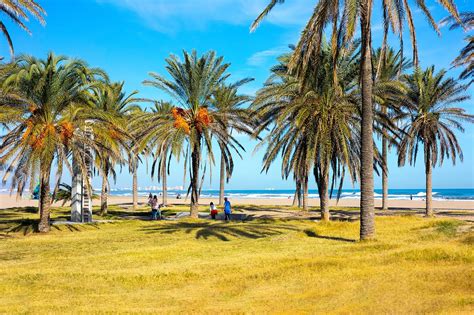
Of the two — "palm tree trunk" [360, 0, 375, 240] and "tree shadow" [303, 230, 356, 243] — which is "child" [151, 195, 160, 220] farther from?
"palm tree trunk" [360, 0, 375, 240]

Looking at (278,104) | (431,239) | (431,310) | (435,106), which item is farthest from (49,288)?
(435,106)

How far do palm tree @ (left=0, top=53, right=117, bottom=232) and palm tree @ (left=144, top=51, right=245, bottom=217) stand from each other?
5.46 meters

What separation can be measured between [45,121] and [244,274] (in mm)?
13348

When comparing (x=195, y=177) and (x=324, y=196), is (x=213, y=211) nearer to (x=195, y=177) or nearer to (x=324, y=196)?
(x=195, y=177)

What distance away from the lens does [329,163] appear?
20797mm

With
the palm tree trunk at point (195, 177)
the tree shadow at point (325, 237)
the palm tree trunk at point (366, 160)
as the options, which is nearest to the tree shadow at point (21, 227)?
the palm tree trunk at point (195, 177)

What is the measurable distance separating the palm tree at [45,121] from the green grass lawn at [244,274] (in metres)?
3.33

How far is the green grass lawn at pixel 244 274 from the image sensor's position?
6.98m

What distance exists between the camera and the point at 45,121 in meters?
19.0

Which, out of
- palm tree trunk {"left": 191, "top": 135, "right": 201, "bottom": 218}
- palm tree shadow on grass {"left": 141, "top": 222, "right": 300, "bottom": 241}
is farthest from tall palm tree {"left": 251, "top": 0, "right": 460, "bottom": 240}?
palm tree trunk {"left": 191, "top": 135, "right": 201, "bottom": 218}

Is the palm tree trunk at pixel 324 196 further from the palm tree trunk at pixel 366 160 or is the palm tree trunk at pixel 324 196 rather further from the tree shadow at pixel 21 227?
the tree shadow at pixel 21 227

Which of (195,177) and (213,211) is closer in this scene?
(195,177)

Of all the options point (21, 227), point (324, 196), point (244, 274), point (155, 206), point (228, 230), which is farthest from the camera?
point (155, 206)

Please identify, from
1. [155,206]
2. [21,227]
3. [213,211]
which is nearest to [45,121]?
[21,227]
